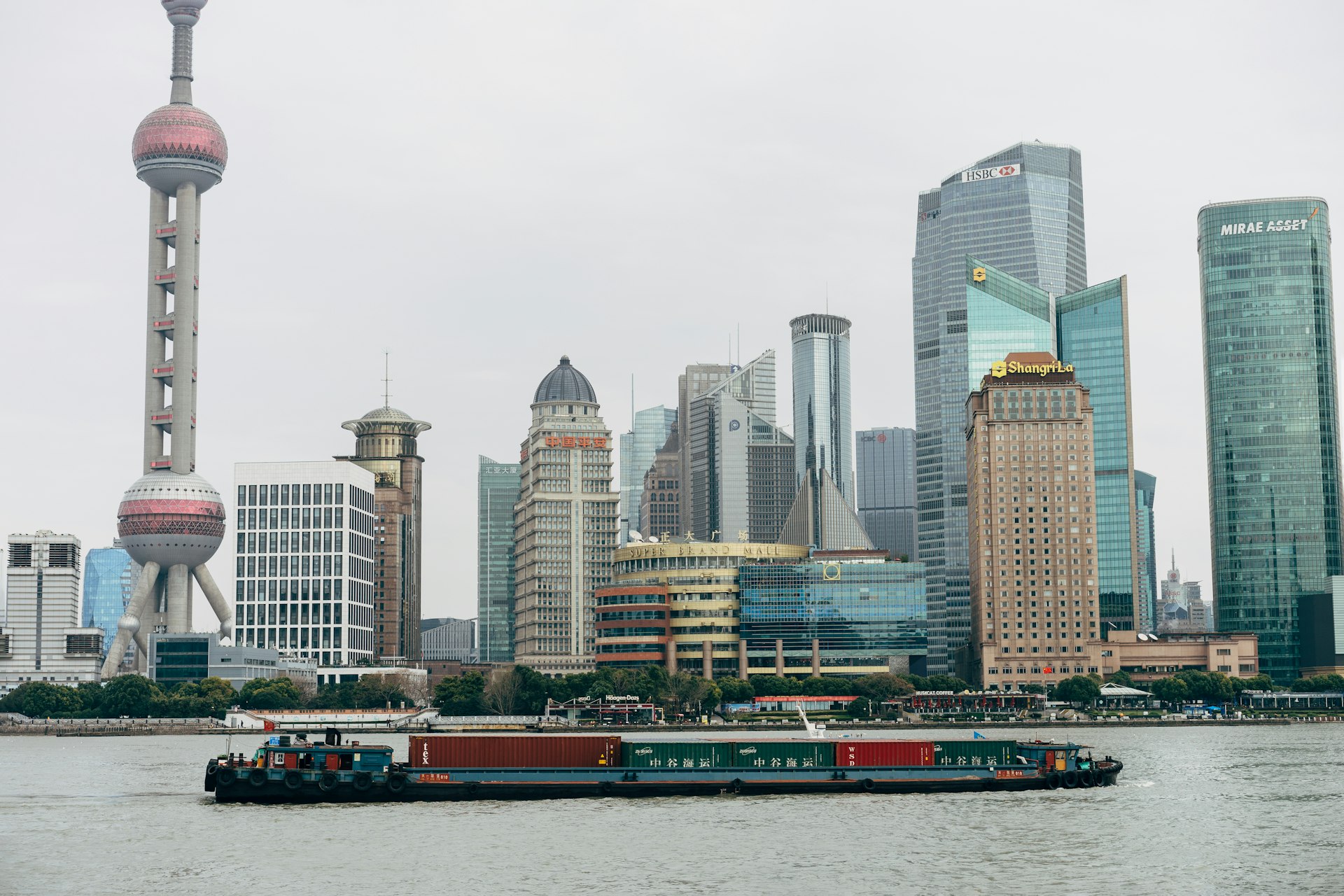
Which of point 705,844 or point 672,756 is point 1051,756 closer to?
point 672,756

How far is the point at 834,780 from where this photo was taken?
132 metres

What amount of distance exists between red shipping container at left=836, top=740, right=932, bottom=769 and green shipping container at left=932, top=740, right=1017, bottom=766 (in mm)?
1388

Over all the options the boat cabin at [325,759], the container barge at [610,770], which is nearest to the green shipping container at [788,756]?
the container barge at [610,770]

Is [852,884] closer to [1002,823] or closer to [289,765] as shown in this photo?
[1002,823]

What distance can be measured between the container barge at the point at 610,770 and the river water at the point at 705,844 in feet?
7.03

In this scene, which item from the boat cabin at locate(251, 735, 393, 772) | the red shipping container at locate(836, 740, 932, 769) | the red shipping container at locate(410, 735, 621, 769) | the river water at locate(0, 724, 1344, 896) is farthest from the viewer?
the red shipping container at locate(836, 740, 932, 769)

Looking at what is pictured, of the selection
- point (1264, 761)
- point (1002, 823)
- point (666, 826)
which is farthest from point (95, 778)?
point (1264, 761)

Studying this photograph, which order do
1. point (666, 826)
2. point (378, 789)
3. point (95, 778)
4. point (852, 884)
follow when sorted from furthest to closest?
1. point (95, 778)
2. point (378, 789)
3. point (666, 826)
4. point (852, 884)

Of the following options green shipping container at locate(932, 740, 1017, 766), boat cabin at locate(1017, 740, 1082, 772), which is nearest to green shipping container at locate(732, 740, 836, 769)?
green shipping container at locate(932, 740, 1017, 766)

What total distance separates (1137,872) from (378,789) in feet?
207

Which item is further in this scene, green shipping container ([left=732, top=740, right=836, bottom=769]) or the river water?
green shipping container ([left=732, top=740, right=836, bottom=769])

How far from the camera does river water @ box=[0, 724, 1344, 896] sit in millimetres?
88875

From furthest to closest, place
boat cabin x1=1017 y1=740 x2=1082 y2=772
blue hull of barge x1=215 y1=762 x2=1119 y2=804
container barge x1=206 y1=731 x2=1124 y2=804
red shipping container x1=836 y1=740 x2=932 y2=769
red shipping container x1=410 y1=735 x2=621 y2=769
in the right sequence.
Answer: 1. boat cabin x1=1017 y1=740 x2=1082 y2=772
2. red shipping container x1=836 y1=740 x2=932 y2=769
3. red shipping container x1=410 y1=735 x2=621 y2=769
4. container barge x1=206 y1=731 x2=1124 y2=804
5. blue hull of barge x1=215 y1=762 x2=1119 y2=804

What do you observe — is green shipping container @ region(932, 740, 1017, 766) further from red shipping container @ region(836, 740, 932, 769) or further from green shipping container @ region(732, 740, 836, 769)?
green shipping container @ region(732, 740, 836, 769)
